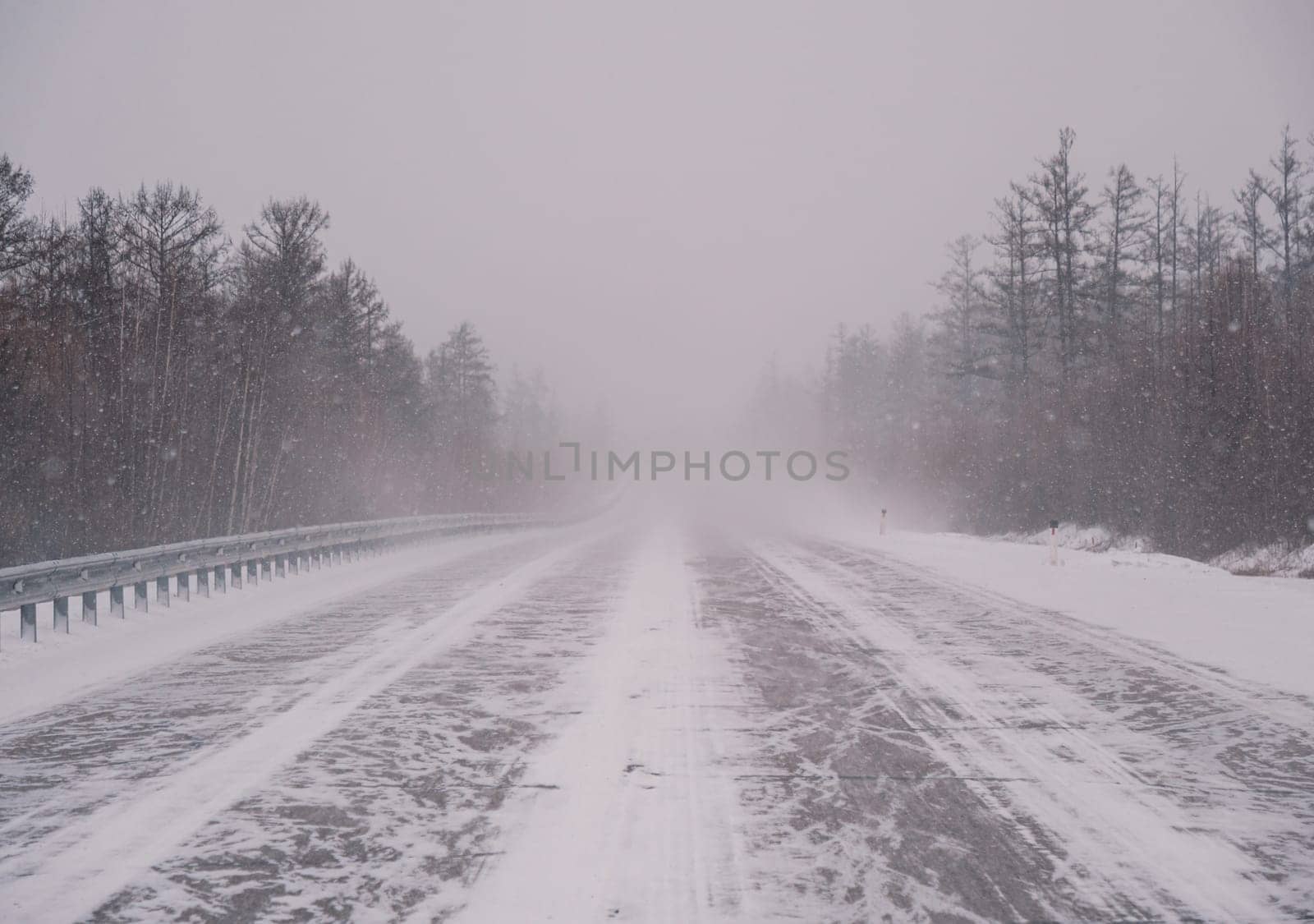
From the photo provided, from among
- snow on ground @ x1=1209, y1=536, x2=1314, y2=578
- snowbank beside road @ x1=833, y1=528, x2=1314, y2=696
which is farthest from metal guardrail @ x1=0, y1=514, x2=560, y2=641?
snow on ground @ x1=1209, y1=536, x2=1314, y2=578

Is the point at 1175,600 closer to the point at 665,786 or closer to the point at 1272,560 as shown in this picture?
the point at 1272,560

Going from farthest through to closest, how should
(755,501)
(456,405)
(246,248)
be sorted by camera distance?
(755,501)
(456,405)
(246,248)

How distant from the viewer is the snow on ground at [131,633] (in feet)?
25.0

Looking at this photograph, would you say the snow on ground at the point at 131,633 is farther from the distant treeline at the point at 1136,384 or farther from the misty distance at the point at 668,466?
the misty distance at the point at 668,466

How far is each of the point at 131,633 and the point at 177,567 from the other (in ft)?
8.54

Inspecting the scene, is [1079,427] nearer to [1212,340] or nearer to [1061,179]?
[1212,340]

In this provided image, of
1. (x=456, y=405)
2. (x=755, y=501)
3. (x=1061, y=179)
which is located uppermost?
(x=1061, y=179)

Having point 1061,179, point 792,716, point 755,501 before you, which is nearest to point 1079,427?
point 1061,179

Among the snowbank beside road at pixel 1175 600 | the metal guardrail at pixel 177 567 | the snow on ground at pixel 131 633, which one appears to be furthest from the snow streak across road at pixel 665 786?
the metal guardrail at pixel 177 567

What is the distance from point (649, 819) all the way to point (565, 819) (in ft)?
1.32

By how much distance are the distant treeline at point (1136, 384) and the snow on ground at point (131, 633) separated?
53.2ft

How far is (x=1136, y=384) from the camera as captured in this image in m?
20.7

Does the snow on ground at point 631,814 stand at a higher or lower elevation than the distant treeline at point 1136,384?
lower

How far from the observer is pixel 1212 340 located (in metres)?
17.7
